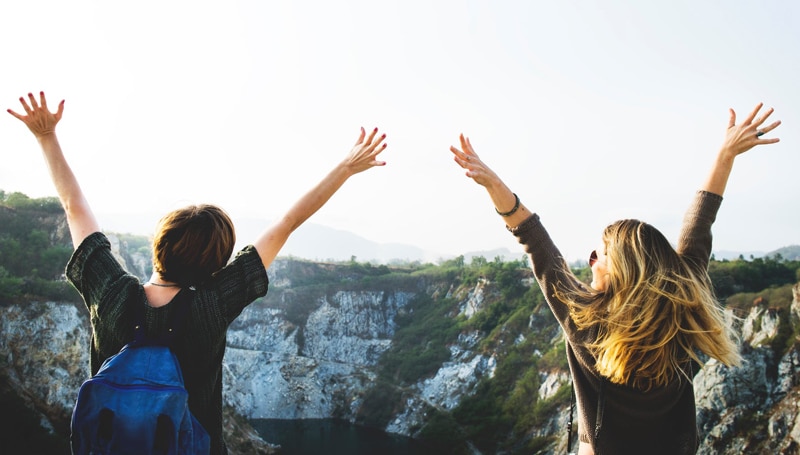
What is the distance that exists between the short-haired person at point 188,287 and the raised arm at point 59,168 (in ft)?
0.03

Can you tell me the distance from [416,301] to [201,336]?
74241 millimetres

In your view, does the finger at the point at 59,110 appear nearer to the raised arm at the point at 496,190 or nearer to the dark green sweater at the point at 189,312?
the dark green sweater at the point at 189,312

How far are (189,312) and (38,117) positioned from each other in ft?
4.68

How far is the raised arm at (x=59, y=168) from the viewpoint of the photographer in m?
2.50

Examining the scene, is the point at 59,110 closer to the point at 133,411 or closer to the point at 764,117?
the point at 133,411

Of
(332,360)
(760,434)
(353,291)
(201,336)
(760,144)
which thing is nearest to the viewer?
(201,336)

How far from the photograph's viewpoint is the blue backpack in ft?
5.96

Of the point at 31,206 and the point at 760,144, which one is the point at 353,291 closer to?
the point at 31,206

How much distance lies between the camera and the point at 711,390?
28219 mm

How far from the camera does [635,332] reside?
2309 mm

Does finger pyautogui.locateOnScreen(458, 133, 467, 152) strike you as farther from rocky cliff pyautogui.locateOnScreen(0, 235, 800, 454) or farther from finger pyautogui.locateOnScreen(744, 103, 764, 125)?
rocky cliff pyautogui.locateOnScreen(0, 235, 800, 454)

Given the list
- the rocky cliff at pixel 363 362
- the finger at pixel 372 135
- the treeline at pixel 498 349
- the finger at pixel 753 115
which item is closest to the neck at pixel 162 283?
the finger at pixel 372 135

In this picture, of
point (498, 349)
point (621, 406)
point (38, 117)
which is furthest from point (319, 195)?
point (498, 349)

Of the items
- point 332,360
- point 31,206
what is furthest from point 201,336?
point 332,360
